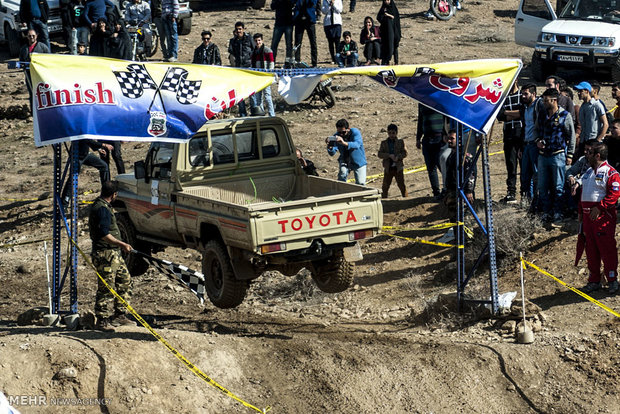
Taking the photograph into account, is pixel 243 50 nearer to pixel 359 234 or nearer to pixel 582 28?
pixel 582 28

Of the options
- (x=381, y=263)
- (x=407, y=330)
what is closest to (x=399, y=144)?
(x=381, y=263)

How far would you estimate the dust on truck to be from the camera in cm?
1089

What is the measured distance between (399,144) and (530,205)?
2710 mm

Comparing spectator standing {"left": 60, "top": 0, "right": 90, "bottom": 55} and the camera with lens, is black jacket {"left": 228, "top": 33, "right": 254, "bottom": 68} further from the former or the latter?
the camera with lens

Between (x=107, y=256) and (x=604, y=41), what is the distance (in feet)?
48.3

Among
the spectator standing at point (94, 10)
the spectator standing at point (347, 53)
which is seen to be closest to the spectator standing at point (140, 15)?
the spectator standing at point (94, 10)

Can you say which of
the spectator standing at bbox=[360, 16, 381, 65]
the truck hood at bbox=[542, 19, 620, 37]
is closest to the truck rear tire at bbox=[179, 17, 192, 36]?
the spectator standing at bbox=[360, 16, 381, 65]

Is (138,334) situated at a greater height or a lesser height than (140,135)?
lesser

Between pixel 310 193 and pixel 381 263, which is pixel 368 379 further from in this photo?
pixel 381 263

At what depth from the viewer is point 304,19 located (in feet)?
75.4

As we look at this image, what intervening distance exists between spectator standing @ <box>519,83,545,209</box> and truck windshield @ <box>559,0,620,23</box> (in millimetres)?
9683

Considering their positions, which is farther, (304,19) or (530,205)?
(304,19)

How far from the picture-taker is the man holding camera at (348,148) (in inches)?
602

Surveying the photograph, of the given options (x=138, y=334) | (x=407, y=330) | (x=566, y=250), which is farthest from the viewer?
(x=566, y=250)
